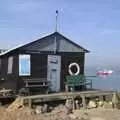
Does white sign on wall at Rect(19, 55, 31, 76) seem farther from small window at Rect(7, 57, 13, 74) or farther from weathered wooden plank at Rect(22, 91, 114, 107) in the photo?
weathered wooden plank at Rect(22, 91, 114, 107)

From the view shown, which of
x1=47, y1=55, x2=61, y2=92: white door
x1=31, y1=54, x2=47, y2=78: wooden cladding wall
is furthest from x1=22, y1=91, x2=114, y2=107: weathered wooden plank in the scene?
x1=31, y1=54, x2=47, y2=78: wooden cladding wall

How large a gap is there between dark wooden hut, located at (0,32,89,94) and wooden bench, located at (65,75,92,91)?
1.48 ft

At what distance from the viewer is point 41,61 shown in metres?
25.7

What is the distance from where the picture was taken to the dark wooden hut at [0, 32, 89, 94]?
82.1 ft

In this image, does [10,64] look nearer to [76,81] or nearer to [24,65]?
[24,65]

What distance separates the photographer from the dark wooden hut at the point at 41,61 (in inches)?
985

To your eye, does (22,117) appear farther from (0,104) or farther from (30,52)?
(30,52)

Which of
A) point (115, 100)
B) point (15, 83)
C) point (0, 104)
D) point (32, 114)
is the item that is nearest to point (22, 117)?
point (32, 114)

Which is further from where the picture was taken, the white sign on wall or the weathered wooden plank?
the white sign on wall

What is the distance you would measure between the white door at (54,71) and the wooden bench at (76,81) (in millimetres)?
581

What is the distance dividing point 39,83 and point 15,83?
1349 millimetres

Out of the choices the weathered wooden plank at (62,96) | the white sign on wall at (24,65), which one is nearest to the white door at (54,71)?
the white sign on wall at (24,65)

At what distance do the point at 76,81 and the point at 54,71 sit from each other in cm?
140

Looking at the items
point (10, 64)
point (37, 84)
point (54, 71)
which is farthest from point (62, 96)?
point (10, 64)
